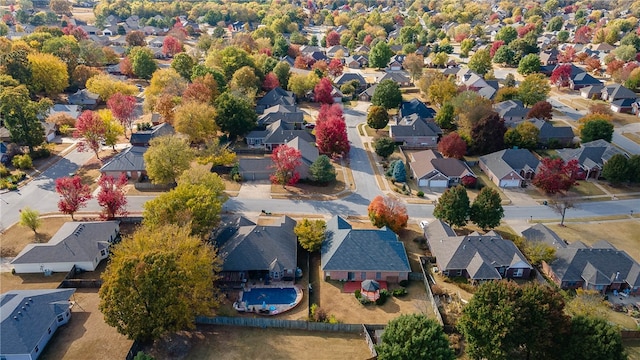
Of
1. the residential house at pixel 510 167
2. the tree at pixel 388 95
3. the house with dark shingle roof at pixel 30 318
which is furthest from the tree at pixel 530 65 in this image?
the house with dark shingle roof at pixel 30 318

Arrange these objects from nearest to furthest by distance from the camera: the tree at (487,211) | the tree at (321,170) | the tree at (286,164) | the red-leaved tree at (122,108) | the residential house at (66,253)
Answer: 1. the residential house at (66,253)
2. the tree at (487,211)
3. the tree at (286,164)
4. the tree at (321,170)
5. the red-leaved tree at (122,108)

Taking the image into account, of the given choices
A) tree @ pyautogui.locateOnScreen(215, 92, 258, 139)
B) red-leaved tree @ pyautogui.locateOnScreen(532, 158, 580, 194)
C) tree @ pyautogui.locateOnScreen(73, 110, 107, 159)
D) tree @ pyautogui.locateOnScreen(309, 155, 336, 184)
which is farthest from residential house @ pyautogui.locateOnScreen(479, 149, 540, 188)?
tree @ pyautogui.locateOnScreen(73, 110, 107, 159)

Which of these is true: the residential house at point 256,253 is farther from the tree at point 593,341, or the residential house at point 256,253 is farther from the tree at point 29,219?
the tree at point 593,341

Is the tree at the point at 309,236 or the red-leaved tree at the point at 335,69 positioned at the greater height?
the red-leaved tree at the point at 335,69

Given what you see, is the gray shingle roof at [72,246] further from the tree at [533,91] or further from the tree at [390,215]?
the tree at [533,91]

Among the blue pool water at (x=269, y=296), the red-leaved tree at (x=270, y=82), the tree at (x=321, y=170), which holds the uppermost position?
the red-leaved tree at (x=270, y=82)

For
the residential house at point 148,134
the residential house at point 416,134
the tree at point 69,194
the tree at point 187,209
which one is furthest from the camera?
the residential house at point 416,134

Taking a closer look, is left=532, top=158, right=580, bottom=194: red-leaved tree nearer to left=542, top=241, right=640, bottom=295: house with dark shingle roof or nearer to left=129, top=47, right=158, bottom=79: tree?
left=542, top=241, right=640, bottom=295: house with dark shingle roof

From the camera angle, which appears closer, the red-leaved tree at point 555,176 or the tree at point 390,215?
the tree at point 390,215
